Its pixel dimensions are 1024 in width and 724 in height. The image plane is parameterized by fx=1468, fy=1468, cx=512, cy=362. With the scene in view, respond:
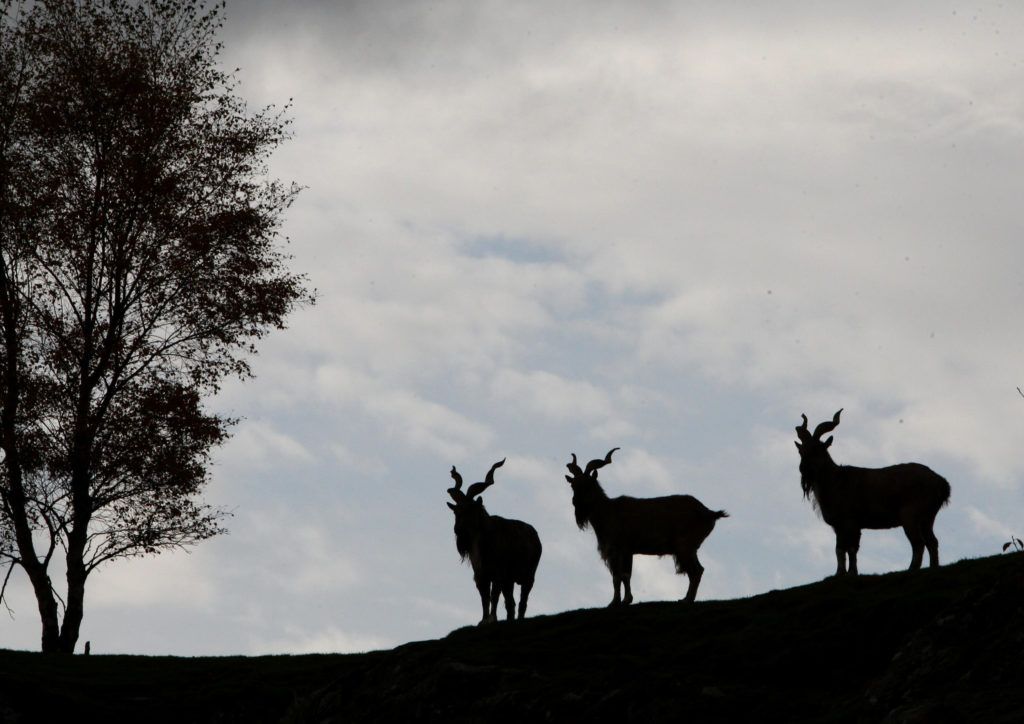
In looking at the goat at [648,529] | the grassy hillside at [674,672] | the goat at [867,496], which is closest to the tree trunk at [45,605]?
the grassy hillside at [674,672]

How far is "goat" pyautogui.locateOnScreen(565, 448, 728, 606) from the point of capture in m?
28.5

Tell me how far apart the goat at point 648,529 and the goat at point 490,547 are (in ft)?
8.40

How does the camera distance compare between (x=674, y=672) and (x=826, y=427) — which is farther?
(x=826, y=427)

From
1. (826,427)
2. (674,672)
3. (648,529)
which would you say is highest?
(826,427)

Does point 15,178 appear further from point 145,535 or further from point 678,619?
point 678,619

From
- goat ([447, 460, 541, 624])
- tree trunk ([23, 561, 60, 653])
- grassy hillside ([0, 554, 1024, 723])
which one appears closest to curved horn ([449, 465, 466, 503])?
goat ([447, 460, 541, 624])

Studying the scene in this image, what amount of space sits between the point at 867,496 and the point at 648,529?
4259mm

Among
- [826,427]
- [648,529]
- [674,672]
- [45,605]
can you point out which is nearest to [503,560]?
[648,529]

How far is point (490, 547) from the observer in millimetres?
30844

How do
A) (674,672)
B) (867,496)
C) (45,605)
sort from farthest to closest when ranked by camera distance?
(45,605), (867,496), (674,672)

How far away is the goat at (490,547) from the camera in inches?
1203

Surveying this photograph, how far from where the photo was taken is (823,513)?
91.4 feet

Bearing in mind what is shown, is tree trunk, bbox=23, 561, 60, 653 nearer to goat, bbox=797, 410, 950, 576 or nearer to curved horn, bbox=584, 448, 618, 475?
curved horn, bbox=584, 448, 618, 475

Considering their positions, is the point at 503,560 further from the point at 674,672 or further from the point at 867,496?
→ the point at 674,672
